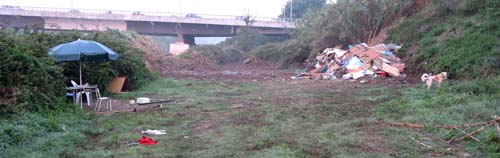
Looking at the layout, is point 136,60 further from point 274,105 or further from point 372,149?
point 372,149

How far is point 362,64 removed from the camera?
1959 centimetres

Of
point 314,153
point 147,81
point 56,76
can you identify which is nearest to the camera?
point 314,153

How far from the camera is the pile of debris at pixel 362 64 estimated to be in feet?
60.5

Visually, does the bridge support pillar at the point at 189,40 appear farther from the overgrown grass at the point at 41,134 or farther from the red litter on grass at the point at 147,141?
the red litter on grass at the point at 147,141

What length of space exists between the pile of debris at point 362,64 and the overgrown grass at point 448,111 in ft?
20.2

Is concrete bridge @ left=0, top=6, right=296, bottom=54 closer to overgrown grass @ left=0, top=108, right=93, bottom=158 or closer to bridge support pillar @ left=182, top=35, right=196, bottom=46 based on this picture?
bridge support pillar @ left=182, top=35, right=196, bottom=46

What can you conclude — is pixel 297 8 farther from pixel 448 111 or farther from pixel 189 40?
pixel 448 111

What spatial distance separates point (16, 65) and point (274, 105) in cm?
535

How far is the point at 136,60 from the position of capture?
55.1 ft

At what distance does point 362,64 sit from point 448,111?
11.0 meters

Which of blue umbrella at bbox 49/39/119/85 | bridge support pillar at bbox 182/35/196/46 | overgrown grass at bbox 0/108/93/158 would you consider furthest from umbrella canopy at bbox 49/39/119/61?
bridge support pillar at bbox 182/35/196/46

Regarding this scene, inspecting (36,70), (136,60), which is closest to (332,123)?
(36,70)

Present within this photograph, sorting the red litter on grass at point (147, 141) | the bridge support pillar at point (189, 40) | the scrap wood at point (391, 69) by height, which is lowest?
the bridge support pillar at point (189, 40)

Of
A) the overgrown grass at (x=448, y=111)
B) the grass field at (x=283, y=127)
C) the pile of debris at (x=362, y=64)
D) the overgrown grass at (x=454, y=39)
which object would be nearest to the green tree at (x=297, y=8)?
the overgrown grass at (x=454, y=39)
